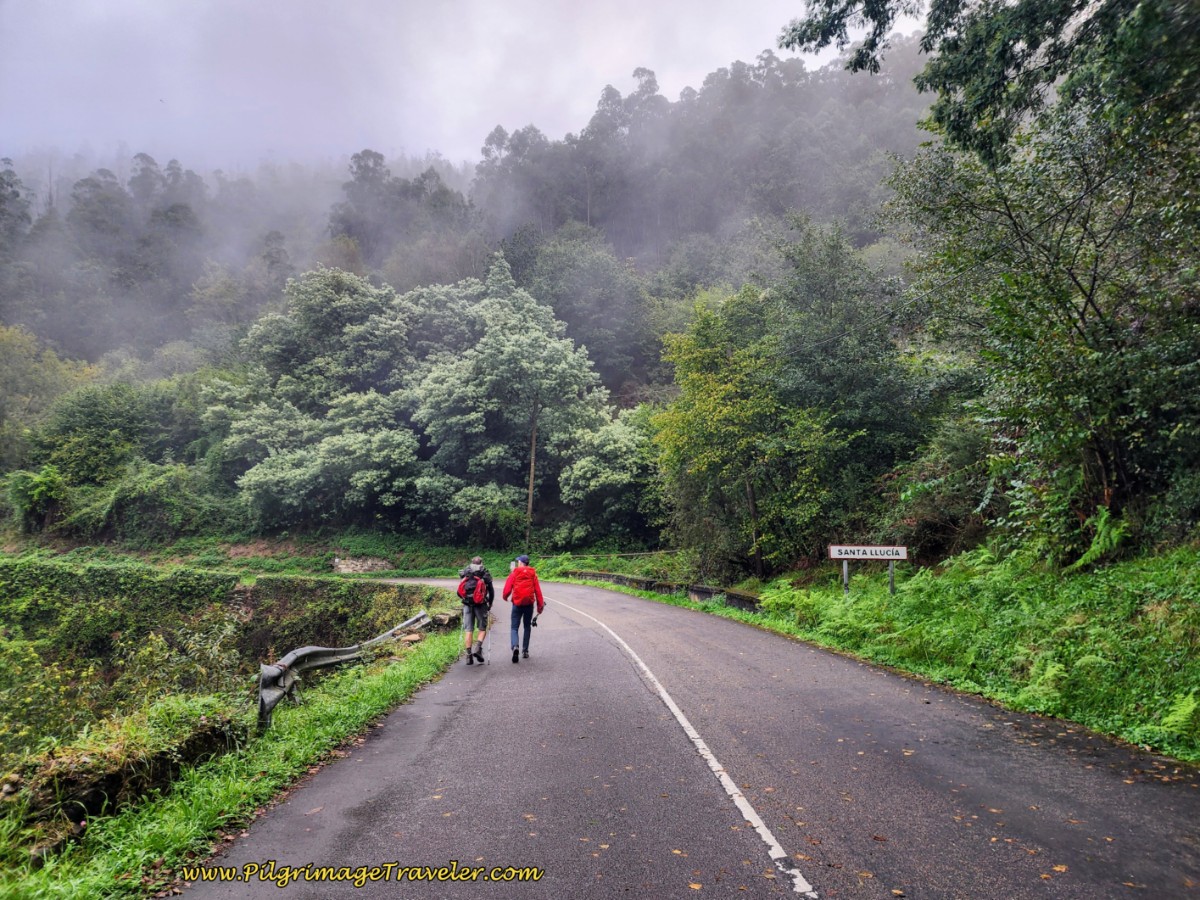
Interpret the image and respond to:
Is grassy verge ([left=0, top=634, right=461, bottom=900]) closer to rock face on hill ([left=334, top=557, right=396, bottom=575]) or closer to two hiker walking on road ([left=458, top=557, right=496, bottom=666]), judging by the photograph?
two hiker walking on road ([left=458, top=557, right=496, bottom=666])

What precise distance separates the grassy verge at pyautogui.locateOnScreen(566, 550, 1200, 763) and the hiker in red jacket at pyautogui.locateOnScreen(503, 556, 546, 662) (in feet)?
17.8

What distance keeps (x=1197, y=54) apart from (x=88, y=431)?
59.0 meters

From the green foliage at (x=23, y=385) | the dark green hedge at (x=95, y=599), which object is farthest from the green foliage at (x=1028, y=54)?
the green foliage at (x=23, y=385)

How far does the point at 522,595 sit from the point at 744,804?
6.62 metres

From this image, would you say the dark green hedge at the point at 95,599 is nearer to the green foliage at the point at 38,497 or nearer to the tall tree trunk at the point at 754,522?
the green foliage at the point at 38,497

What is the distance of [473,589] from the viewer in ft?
34.5

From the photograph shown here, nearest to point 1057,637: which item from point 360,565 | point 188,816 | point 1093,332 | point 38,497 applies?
point 1093,332

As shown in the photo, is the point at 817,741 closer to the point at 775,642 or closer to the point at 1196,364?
the point at 775,642

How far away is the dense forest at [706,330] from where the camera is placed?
8930mm

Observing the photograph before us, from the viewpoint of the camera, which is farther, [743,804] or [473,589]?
[473,589]

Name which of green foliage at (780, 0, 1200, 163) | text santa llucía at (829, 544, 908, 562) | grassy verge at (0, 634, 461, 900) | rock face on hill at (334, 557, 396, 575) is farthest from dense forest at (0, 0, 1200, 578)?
grassy verge at (0, 634, 461, 900)

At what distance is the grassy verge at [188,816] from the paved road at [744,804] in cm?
26

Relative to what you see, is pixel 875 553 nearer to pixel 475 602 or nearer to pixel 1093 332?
pixel 1093 332

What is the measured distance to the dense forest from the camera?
8930 millimetres
